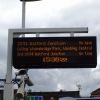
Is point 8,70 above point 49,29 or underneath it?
underneath

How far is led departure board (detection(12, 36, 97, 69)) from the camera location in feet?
68.4

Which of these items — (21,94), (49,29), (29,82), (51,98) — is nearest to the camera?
(49,29)

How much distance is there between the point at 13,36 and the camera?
2261 centimetres

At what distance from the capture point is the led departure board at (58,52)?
20.9 metres

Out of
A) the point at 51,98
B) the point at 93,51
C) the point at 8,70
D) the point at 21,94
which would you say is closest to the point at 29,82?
the point at 21,94

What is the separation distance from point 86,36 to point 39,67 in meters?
2.22

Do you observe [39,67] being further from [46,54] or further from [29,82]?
[29,82]

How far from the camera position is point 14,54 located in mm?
21641

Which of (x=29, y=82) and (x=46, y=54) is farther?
(x=29, y=82)

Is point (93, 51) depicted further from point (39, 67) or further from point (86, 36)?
point (39, 67)

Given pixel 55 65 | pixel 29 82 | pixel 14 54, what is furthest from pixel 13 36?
pixel 29 82

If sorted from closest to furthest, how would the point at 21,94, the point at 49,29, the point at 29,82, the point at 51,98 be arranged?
the point at 49,29 → the point at 21,94 → the point at 29,82 → the point at 51,98

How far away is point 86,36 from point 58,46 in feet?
3.89

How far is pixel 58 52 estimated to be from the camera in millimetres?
20891
